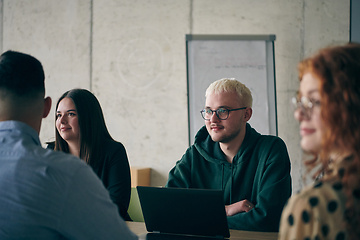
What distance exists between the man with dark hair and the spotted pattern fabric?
1.65ft

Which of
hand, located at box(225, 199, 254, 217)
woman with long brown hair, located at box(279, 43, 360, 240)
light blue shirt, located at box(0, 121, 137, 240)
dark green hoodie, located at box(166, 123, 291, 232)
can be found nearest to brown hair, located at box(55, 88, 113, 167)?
dark green hoodie, located at box(166, 123, 291, 232)

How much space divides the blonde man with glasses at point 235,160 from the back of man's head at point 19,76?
1.26m

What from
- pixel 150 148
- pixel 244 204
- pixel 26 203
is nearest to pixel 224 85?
pixel 244 204

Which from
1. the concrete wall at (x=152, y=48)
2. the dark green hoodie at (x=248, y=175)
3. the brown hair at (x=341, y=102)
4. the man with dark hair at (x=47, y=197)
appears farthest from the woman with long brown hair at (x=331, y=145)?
the concrete wall at (x=152, y=48)

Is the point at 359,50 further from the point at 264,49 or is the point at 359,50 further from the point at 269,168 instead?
the point at 264,49

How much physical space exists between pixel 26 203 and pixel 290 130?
3210mm

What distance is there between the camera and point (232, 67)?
354cm

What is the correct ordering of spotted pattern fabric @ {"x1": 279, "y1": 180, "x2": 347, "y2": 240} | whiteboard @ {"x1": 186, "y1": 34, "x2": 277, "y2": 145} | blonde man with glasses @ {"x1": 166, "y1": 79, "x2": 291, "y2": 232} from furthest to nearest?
whiteboard @ {"x1": 186, "y1": 34, "x2": 277, "y2": 145}
blonde man with glasses @ {"x1": 166, "y1": 79, "x2": 291, "y2": 232}
spotted pattern fabric @ {"x1": 279, "y1": 180, "x2": 347, "y2": 240}

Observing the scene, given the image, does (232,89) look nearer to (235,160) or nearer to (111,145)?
(235,160)

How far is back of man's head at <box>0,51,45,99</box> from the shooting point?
101 cm

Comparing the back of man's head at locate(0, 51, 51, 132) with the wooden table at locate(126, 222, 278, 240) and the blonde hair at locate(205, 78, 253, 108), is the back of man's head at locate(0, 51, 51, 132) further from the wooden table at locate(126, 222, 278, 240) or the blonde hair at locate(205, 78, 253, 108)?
the blonde hair at locate(205, 78, 253, 108)

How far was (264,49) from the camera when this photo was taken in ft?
11.7

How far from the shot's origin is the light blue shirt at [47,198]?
0.88 m

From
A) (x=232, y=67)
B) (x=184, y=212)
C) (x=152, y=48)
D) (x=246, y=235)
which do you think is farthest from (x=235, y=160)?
(x=152, y=48)
